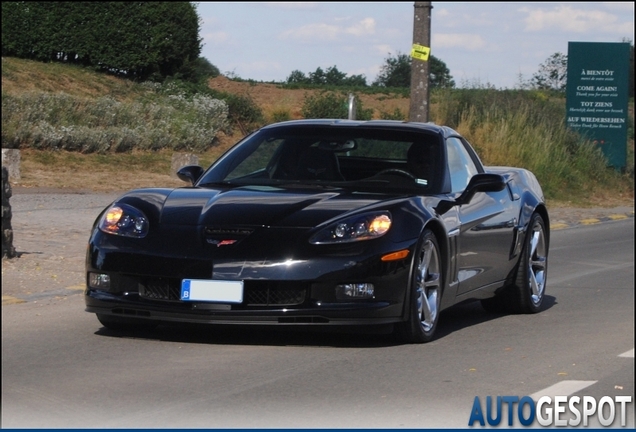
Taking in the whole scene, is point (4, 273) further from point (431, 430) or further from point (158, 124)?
point (158, 124)

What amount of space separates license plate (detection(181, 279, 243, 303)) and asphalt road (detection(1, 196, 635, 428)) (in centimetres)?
34

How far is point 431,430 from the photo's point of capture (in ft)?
17.8

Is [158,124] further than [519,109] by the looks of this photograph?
No

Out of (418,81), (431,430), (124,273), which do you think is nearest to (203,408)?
(431,430)

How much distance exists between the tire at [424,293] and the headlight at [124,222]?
1.66m

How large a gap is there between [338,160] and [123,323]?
1910 millimetres

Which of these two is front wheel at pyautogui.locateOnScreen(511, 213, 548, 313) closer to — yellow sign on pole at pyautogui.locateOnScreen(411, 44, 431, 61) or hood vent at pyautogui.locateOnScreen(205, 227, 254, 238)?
hood vent at pyautogui.locateOnScreen(205, 227, 254, 238)

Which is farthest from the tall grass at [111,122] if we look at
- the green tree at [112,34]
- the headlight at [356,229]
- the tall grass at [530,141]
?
the headlight at [356,229]

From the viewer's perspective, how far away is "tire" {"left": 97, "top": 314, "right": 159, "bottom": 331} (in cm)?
778

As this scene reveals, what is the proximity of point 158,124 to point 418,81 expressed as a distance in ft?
28.1

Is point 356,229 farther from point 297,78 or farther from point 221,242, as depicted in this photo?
point 297,78

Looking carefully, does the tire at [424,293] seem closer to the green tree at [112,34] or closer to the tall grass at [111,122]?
the tall grass at [111,122]

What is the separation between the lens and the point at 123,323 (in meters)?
7.91

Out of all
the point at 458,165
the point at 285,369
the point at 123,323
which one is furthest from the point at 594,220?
the point at 285,369
